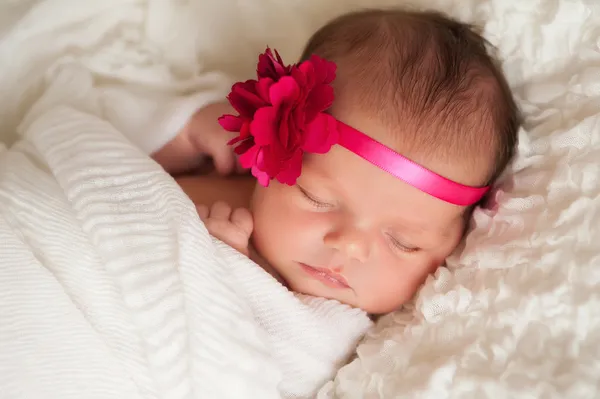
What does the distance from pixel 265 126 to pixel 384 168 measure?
211 mm

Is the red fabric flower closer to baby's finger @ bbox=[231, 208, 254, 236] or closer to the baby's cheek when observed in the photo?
baby's finger @ bbox=[231, 208, 254, 236]

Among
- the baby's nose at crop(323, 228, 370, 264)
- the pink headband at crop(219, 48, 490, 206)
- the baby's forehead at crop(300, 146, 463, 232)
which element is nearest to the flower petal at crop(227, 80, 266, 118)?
the pink headband at crop(219, 48, 490, 206)

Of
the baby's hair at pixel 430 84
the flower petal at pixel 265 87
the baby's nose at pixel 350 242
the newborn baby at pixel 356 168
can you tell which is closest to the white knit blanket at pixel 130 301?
the newborn baby at pixel 356 168

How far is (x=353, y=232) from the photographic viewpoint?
3.50 feet

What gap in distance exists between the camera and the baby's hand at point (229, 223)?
1104mm

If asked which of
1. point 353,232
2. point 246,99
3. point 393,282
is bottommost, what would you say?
point 393,282

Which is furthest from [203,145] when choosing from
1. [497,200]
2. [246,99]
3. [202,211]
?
[497,200]

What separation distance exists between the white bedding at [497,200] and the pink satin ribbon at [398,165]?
0.36 feet

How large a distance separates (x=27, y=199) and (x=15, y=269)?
137 mm

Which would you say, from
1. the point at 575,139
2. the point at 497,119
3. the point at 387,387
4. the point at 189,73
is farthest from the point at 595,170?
the point at 189,73

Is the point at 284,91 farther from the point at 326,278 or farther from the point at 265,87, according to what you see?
the point at 326,278

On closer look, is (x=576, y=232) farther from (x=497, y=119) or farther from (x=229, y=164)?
(x=229, y=164)

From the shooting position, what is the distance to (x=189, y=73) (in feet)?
4.82

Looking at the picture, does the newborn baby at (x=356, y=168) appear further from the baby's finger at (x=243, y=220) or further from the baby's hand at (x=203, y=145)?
the baby's hand at (x=203, y=145)
